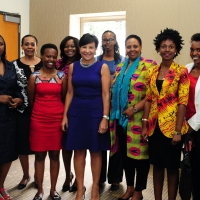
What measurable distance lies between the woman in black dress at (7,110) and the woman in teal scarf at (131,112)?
34.3 inches

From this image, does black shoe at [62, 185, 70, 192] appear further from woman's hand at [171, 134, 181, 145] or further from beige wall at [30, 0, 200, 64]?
Result: beige wall at [30, 0, 200, 64]

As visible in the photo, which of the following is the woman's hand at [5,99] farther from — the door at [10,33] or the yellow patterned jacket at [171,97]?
the door at [10,33]

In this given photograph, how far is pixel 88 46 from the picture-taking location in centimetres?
242

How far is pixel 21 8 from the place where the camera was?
15.5 feet

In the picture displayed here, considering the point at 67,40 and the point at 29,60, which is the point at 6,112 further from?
the point at 67,40

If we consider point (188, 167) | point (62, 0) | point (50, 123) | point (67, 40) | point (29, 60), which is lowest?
point (188, 167)

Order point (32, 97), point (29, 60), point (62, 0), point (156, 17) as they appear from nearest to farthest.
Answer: point (32, 97)
point (29, 60)
point (156, 17)
point (62, 0)

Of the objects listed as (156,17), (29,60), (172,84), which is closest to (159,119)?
(172,84)

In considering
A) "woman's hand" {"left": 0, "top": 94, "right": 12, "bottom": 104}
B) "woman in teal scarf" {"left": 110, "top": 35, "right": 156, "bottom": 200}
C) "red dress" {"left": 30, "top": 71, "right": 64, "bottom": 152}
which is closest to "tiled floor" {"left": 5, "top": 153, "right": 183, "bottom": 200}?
"woman in teal scarf" {"left": 110, "top": 35, "right": 156, "bottom": 200}

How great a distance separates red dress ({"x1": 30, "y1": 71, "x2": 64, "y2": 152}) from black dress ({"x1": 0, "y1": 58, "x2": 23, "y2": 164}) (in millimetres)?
176

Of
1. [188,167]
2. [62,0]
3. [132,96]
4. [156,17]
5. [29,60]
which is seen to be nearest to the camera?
[188,167]

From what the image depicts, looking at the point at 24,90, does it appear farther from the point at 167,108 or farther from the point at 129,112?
the point at 167,108

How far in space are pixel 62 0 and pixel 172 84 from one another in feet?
10.4

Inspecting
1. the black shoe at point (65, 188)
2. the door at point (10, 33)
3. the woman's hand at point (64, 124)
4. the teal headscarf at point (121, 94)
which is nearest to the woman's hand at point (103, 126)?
the teal headscarf at point (121, 94)
